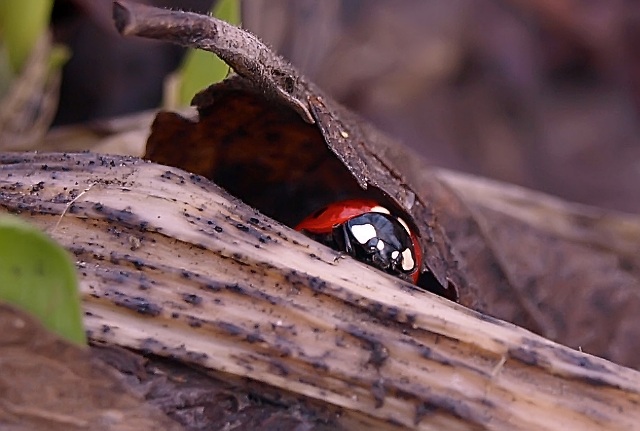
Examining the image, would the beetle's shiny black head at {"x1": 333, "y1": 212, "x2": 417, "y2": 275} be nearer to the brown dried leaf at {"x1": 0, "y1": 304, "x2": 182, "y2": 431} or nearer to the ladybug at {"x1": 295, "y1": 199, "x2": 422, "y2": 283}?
the ladybug at {"x1": 295, "y1": 199, "x2": 422, "y2": 283}

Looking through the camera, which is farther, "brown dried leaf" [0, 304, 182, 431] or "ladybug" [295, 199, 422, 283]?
"ladybug" [295, 199, 422, 283]

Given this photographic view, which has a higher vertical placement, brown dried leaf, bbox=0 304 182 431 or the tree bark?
the tree bark

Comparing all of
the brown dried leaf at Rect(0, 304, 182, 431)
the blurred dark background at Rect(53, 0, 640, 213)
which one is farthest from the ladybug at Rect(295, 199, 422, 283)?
the blurred dark background at Rect(53, 0, 640, 213)

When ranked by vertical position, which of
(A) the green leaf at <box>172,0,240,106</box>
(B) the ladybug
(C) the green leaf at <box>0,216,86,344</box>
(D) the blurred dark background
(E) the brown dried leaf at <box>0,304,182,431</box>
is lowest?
(E) the brown dried leaf at <box>0,304,182,431</box>

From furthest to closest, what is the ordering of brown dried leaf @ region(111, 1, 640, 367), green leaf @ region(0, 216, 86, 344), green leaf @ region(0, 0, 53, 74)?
green leaf @ region(0, 0, 53, 74) → brown dried leaf @ region(111, 1, 640, 367) → green leaf @ region(0, 216, 86, 344)

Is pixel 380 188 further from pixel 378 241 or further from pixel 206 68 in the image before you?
pixel 206 68

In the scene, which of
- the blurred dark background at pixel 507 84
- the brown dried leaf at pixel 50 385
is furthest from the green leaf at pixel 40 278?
the blurred dark background at pixel 507 84

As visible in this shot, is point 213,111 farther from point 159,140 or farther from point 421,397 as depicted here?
point 421,397

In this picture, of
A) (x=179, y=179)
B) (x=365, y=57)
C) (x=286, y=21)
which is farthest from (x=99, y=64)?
(x=179, y=179)

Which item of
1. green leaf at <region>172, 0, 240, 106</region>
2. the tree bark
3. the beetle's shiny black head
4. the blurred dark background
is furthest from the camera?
the blurred dark background
